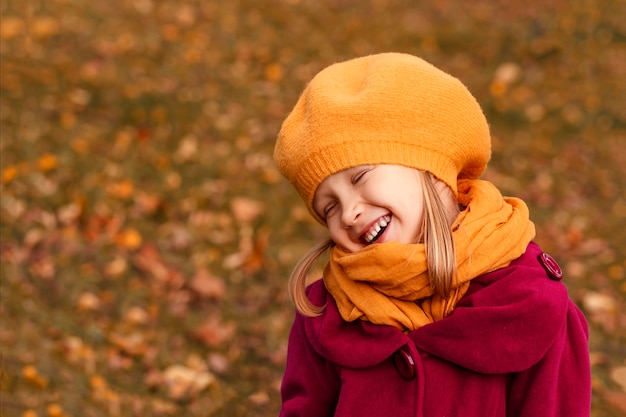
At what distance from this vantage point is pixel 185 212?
481 centimetres

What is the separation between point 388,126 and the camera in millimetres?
2008

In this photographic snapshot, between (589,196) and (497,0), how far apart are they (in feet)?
11.2

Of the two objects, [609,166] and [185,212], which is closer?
[185,212]

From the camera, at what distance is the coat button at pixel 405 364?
1.99 m

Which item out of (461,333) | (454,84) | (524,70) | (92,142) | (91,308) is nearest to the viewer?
(461,333)

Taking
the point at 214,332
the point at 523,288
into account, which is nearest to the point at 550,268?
the point at 523,288

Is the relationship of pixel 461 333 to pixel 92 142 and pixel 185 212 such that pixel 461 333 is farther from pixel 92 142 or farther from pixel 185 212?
pixel 92 142

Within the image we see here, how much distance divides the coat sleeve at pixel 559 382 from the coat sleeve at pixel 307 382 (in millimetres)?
494

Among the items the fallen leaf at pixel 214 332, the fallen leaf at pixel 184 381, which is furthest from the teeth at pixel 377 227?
the fallen leaf at pixel 214 332

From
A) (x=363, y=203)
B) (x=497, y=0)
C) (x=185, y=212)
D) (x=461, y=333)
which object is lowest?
(x=497, y=0)

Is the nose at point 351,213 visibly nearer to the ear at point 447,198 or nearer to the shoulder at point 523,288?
the ear at point 447,198

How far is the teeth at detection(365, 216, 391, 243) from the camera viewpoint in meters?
2.01

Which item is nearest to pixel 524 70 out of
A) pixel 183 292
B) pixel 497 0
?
pixel 497 0

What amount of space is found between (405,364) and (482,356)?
7.6 inches
